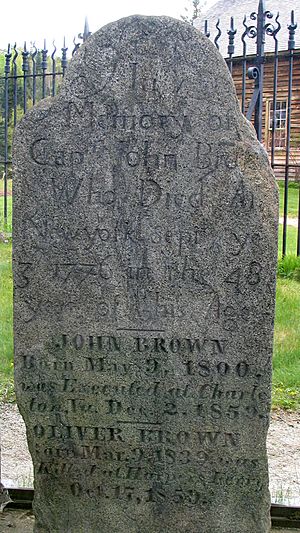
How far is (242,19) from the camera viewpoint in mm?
22188

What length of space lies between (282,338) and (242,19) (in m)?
18.3

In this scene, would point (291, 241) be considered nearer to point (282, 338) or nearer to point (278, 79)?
point (282, 338)

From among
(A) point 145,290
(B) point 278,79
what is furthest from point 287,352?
(B) point 278,79

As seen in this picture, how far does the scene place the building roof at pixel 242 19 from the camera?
64.4 ft

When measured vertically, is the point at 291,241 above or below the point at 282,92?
below

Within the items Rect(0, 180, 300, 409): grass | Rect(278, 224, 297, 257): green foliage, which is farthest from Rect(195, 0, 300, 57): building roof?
Rect(0, 180, 300, 409): grass

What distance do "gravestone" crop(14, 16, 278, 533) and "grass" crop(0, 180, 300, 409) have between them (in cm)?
222

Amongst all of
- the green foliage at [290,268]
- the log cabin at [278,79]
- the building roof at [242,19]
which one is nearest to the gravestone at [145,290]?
the green foliage at [290,268]

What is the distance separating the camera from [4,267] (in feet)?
26.8

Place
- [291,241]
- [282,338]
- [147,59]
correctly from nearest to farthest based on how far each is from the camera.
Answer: [147,59] < [282,338] < [291,241]

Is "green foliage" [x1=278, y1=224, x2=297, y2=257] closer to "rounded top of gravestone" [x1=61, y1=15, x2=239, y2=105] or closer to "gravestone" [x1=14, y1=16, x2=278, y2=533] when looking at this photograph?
"gravestone" [x1=14, y1=16, x2=278, y2=533]

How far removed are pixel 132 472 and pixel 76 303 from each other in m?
0.77

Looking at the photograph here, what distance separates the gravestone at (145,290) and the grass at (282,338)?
7.27ft

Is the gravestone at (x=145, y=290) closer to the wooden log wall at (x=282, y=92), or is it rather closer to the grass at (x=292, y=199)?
the grass at (x=292, y=199)
